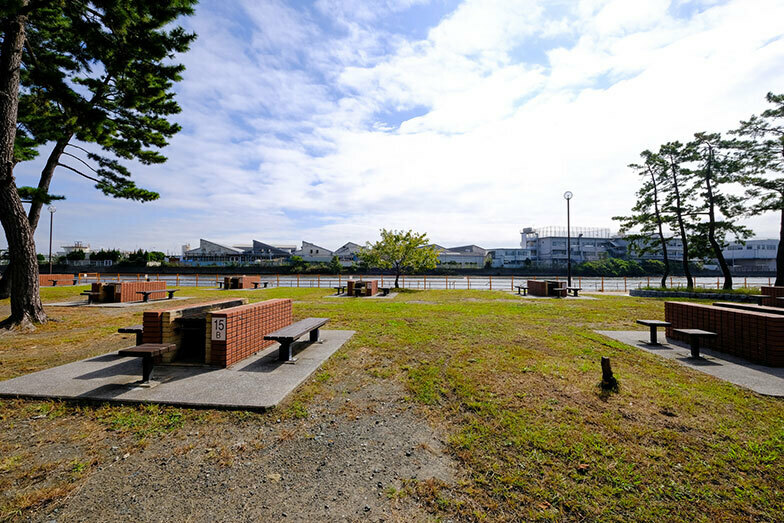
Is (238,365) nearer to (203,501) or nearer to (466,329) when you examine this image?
(203,501)

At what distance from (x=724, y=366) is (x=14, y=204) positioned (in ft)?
57.5

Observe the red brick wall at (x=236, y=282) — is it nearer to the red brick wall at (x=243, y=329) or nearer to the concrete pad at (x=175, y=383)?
the red brick wall at (x=243, y=329)

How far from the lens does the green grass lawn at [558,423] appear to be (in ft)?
8.46

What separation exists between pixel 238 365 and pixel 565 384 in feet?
18.0

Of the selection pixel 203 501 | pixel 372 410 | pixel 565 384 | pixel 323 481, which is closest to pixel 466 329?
pixel 565 384

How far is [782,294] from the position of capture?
12.5m

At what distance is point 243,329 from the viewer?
6.26 metres

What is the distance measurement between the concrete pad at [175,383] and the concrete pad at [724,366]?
691cm

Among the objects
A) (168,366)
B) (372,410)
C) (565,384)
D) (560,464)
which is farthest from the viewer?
(168,366)

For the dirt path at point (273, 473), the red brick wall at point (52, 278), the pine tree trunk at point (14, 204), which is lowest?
the dirt path at point (273, 473)

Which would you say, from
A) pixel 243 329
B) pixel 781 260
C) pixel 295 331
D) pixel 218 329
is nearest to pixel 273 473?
pixel 218 329

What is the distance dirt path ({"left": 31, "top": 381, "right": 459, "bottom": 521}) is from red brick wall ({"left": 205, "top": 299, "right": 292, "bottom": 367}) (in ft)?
6.81

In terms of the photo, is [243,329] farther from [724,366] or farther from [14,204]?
[724,366]

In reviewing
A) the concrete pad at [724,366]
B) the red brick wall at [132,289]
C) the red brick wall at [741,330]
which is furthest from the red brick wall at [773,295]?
the red brick wall at [132,289]
